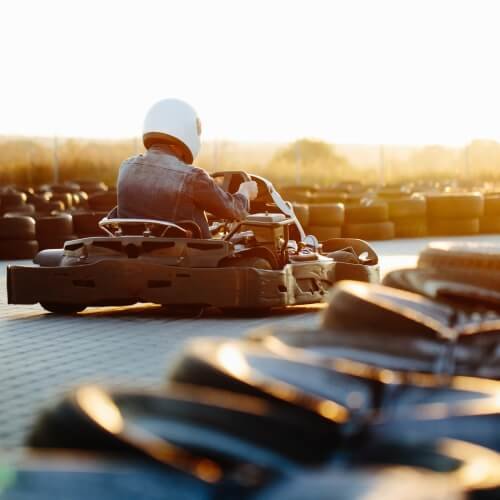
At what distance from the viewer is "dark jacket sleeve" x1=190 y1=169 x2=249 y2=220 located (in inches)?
286

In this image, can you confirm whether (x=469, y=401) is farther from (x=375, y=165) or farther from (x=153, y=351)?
(x=375, y=165)

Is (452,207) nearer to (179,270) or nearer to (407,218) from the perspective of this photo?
(407,218)

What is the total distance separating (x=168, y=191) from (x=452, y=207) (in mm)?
12557

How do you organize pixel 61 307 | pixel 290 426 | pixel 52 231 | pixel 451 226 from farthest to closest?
pixel 451 226 < pixel 52 231 < pixel 61 307 < pixel 290 426

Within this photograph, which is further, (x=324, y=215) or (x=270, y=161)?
(x=270, y=161)

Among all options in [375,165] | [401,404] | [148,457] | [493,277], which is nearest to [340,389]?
[401,404]

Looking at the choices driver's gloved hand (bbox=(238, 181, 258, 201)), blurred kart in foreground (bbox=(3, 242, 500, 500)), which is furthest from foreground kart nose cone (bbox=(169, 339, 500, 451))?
driver's gloved hand (bbox=(238, 181, 258, 201))

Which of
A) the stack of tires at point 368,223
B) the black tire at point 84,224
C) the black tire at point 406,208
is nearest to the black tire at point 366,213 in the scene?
the stack of tires at point 368,223

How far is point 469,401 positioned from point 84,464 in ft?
1.63

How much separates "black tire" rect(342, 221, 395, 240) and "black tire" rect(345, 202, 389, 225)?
65mm

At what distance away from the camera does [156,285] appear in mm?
7258

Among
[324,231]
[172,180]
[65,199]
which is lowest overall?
[65,199]

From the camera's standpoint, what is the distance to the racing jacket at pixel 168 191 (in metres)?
7.26

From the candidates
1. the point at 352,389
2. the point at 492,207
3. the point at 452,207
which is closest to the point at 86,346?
the point at 352,389
